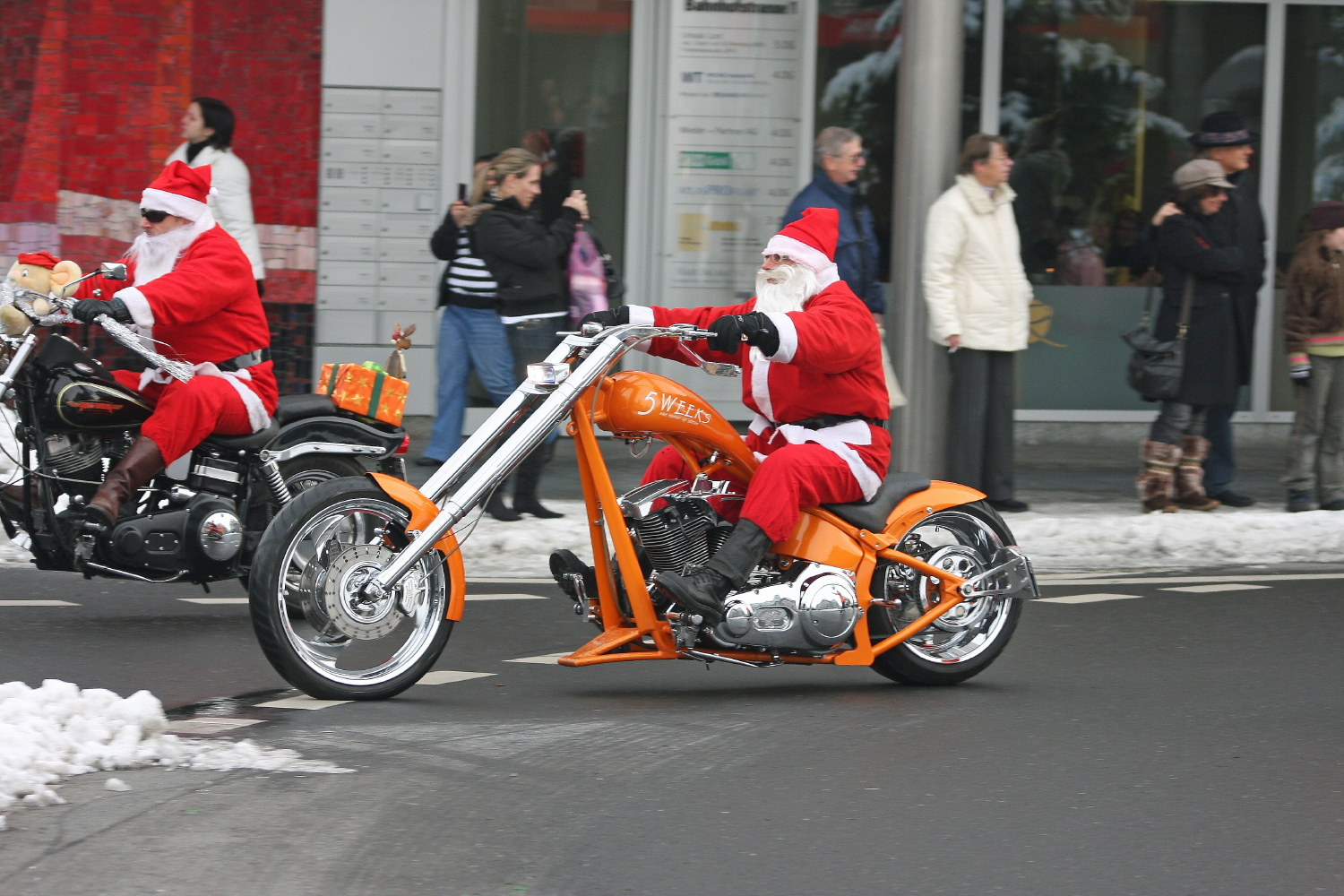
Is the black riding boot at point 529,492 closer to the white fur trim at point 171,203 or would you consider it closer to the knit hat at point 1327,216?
the white fur trim at point 171,203

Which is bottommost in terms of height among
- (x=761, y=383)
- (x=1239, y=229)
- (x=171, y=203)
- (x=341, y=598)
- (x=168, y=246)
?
(x=341, y=598)

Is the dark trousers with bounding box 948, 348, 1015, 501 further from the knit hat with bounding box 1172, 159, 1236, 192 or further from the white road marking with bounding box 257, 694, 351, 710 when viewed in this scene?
→ the white road marking with bounding box 257, 694, 351, 710

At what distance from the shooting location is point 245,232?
11570 mm

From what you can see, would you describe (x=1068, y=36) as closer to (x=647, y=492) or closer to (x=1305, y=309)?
(x=1305, y=309)

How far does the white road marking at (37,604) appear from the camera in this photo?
7.37 metres

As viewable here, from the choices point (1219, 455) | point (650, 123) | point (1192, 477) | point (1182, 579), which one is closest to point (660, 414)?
point (1182, 579)

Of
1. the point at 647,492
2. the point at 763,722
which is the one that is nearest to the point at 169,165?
the point at 647,492

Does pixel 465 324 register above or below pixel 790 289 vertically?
below

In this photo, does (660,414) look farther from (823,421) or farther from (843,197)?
(843,197)

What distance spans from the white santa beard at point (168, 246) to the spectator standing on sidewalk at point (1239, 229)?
5.63 meters

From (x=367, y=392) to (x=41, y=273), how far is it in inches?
52.7

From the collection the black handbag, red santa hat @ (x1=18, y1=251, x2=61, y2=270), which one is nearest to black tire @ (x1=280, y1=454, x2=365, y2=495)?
red santa hat @ (x1=18, y1=251, x2=61, y2=270)

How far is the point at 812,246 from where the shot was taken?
6082 mm

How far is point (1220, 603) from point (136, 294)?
4621 mm
